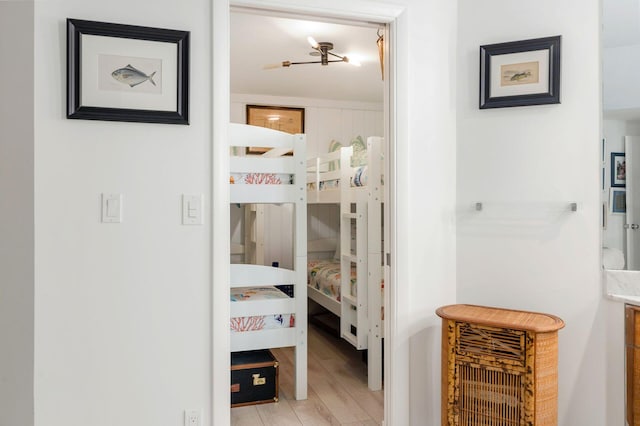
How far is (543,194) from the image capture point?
7.43 ft

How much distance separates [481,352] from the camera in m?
2.03

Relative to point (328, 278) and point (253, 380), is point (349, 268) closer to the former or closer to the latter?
point (328, 278)

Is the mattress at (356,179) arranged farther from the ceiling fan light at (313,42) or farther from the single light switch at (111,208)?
the single light switch at (111,208)

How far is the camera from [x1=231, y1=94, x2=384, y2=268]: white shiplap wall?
5.29 metres

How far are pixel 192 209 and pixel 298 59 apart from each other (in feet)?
8.08

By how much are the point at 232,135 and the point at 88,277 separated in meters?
1.29

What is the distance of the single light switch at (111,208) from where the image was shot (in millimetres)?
1888

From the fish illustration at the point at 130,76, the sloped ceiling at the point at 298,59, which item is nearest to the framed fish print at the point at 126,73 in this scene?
the fish illustration at the point at 130,76

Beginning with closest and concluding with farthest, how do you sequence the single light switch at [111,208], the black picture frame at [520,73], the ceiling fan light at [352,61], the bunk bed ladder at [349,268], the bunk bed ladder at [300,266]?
the single light switch at [111,208]
the black picture frame at [520,73]
the bunk bed ladder at [300,266]
the bunk bed ladder at [349,268]
the ceiling fan light at [352,61]

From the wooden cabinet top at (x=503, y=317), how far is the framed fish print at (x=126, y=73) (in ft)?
4.57

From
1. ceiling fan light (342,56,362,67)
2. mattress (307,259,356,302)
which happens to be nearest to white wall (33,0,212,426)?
mattress (307,259,356,302)

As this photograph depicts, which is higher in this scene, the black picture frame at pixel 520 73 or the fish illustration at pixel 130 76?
the black picture frame at pixel 520 73

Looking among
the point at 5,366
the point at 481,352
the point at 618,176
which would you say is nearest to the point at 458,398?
the point at 481,352

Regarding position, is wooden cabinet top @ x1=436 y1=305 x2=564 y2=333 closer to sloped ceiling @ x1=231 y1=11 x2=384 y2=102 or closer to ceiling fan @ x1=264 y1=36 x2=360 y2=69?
sloped ceiling @ x1=231 y1=11 x2=384 y2=102
